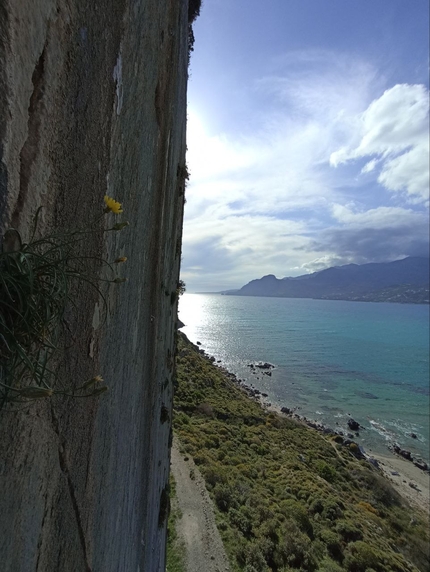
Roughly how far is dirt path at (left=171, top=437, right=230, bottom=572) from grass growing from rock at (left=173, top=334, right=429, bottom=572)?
547 millimetres

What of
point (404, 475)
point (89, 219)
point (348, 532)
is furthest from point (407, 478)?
point (89, 219)

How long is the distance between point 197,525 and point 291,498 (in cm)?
886

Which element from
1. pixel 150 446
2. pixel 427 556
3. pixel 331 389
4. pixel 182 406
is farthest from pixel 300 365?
pixel 150 446

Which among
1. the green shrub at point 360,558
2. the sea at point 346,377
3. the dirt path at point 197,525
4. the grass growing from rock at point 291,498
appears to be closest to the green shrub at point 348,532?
the grass growing from rock at point 291,498

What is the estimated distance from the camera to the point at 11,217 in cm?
176

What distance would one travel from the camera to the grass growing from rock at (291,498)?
15.6 m

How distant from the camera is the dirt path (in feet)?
42.6

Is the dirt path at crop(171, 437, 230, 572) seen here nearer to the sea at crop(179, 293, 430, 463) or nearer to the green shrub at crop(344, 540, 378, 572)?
the green shrub at crop(344, 540, 378, 572)

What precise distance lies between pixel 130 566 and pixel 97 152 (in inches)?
211

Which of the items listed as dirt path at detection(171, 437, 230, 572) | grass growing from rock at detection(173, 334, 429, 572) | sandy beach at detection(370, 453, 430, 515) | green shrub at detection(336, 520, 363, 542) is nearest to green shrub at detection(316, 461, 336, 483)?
grass growing from rock at detection(173, 334, 429, 572)

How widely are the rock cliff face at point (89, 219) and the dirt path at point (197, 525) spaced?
9.22 metres

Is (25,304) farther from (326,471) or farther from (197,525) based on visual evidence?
(326,471)

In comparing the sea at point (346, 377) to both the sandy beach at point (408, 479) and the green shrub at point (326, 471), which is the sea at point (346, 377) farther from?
the green shrub at point (326, 471)

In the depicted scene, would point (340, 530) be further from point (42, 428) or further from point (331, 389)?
point (331, 389)
